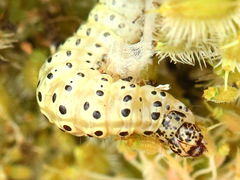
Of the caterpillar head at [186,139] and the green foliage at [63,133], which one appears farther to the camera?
the green foliage at [63,133]

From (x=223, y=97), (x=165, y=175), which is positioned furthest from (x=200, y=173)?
(x=223, y=97)

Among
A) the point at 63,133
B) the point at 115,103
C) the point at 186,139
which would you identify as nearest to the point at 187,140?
the point at 186,139

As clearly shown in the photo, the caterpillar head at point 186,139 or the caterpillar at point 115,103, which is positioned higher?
the caterpillar at point 115,103

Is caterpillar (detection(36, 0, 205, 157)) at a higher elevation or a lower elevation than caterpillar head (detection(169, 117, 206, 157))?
higher

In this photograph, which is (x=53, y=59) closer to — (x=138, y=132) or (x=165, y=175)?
(x=138, y=132)

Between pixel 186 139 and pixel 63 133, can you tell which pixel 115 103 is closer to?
pixel 186 139

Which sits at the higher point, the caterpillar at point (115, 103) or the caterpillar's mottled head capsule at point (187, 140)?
the caterpillar at point (115, 103)
